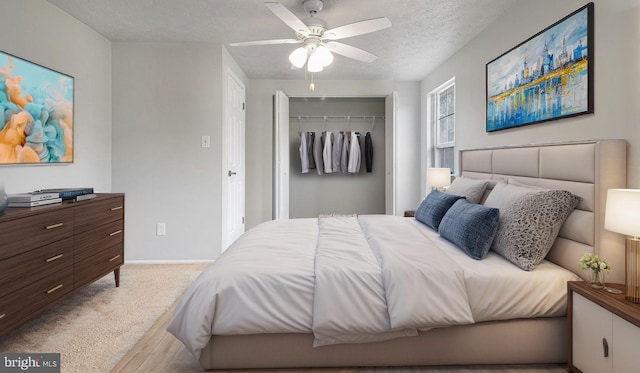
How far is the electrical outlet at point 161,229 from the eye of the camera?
365 cm

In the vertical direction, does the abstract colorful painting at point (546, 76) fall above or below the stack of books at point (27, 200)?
above

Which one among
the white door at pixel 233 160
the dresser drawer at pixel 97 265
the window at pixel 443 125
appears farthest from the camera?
the window at pixel 443 125

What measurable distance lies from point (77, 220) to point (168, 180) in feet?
4.44

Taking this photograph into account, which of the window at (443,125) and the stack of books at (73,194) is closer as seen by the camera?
the stack of books at (73,194)

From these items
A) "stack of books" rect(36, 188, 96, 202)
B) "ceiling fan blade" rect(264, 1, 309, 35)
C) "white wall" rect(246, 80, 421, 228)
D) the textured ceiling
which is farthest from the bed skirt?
"white wall" rect(246, 80, 421, 228)

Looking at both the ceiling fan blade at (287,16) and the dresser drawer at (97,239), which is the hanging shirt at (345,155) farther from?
the dresser drawer at (97,239)

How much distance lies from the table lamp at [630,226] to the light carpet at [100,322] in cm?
241

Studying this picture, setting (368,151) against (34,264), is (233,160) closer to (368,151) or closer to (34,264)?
(368,151)

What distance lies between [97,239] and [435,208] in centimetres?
254

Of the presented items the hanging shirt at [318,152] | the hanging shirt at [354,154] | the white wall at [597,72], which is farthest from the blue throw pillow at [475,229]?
the hanging shirt at [318,152]

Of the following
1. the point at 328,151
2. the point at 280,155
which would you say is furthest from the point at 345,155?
the point at 280,155

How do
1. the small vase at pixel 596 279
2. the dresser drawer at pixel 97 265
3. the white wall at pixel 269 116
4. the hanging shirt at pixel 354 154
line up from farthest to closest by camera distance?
1. the hanging shirt at pixel 354 154
2. the white wall at pixel 269 116
3. the dresser drawer at pixel 97 265
4. the small vase at pixel 596 279

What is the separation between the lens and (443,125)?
14.5ft

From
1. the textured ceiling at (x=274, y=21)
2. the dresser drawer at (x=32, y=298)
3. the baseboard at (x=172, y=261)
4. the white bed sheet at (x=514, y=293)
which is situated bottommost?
the baseboard at (x=172, y=261)
